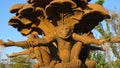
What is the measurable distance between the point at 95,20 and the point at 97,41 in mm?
1643

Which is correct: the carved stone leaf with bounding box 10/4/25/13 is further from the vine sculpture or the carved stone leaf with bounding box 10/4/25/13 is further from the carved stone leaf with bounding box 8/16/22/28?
the carved stone leaf with bounding box 8/16/22/28

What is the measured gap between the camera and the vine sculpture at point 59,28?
7961 mm

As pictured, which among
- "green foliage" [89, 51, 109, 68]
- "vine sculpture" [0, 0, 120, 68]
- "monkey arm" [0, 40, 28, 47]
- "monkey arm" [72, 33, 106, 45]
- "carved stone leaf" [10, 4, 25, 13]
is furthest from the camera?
"green foliage" [89, 51, 109, 68]

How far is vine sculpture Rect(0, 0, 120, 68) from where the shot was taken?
7.96 m

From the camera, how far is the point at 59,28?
824 cm

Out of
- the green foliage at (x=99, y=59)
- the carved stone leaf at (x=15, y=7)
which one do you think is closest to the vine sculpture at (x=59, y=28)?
the carved stone leaf at (x=15, y=7)

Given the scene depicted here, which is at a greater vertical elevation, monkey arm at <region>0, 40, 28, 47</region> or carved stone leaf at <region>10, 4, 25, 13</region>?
carved stone leaf at <region>10, 4, 25, 13</region>

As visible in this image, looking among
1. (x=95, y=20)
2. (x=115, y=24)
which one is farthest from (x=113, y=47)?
(x=95, y=20)

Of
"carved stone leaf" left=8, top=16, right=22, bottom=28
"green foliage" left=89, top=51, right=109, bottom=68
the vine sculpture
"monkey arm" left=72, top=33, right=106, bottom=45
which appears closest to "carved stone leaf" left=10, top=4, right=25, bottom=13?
the vine sculpture

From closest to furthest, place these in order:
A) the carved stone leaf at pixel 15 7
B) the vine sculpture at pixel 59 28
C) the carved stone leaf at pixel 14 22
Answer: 1. the vine sculpture at pixel 59 28
2. the carved stone leaf at pixel 15 7
3. the carved stone leaf at pixel 14 22

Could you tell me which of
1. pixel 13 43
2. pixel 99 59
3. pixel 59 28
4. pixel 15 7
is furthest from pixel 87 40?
pixel 99 59

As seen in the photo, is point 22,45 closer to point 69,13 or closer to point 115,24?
point 69,13

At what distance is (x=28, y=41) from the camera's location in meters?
7.78

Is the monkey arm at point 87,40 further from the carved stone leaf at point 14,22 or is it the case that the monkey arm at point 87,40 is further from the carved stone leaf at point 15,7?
the carved stone leaf at point 14,22
